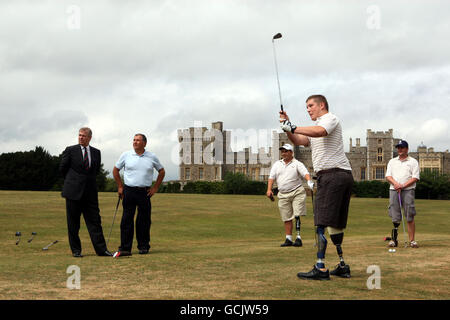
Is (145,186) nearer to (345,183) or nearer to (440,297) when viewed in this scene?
(345,183)

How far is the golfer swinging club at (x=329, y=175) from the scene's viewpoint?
5977mm

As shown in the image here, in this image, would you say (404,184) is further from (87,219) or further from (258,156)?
(258,156)

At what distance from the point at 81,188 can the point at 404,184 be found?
21.6ft

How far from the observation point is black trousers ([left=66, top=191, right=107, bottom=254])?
8891 millimetres

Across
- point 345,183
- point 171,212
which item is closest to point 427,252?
point 345,183

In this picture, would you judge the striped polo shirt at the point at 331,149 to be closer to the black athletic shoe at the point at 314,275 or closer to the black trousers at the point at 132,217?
the black athletic shoe at the point at 314,275

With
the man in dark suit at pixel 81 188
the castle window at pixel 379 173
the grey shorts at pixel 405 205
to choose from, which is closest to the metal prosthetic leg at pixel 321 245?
the man in dark suit at pixel 81 188

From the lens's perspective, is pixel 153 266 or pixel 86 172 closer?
pixel 153 266

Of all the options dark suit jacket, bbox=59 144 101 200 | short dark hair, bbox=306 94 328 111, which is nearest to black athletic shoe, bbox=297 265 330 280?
short dark hair, bbox=306 94 328 111

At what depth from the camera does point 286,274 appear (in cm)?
595

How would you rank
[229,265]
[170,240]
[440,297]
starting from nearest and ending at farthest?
1. [440,297]
2. [229,265]
3. [170,240]

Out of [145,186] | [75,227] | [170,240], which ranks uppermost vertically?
[145,186]

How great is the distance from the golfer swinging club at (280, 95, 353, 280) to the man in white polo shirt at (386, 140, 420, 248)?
4.63 meters

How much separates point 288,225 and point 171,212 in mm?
11044
